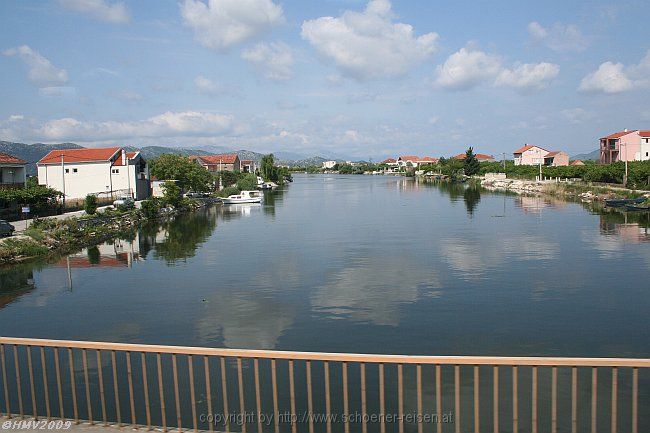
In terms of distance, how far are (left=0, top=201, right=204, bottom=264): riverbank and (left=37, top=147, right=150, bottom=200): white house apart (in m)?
9.18

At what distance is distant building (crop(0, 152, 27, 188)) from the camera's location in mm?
36197

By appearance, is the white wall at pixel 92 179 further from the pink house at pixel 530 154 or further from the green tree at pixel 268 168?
the pink house at pixel 530 154

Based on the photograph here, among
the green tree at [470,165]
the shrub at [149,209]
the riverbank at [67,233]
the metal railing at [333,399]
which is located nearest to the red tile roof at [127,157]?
the shrub at [149,209]

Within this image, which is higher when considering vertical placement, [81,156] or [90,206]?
[81,156]

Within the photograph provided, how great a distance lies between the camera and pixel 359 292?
15.9 meters

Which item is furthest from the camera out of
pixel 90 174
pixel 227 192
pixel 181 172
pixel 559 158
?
pixel 559 158

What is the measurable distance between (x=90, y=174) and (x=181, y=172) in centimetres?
948

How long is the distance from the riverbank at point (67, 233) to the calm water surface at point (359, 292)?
147 cm

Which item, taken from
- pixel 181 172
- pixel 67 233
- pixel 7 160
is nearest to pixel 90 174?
pixel 181 172

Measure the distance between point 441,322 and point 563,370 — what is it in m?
3.21

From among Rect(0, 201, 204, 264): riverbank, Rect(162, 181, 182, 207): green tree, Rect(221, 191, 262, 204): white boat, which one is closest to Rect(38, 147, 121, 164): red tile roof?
Rect(162, 181, 182, 207): green tree

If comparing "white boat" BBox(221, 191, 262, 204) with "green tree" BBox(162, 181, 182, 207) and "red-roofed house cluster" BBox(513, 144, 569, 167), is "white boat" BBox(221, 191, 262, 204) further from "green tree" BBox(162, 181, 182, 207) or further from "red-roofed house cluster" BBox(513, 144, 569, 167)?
"red-roofed house cluster" BBox(513, 144, 569, 167)

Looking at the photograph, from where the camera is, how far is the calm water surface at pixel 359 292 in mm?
11781

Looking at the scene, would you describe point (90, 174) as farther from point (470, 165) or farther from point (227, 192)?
point (470, 165)
